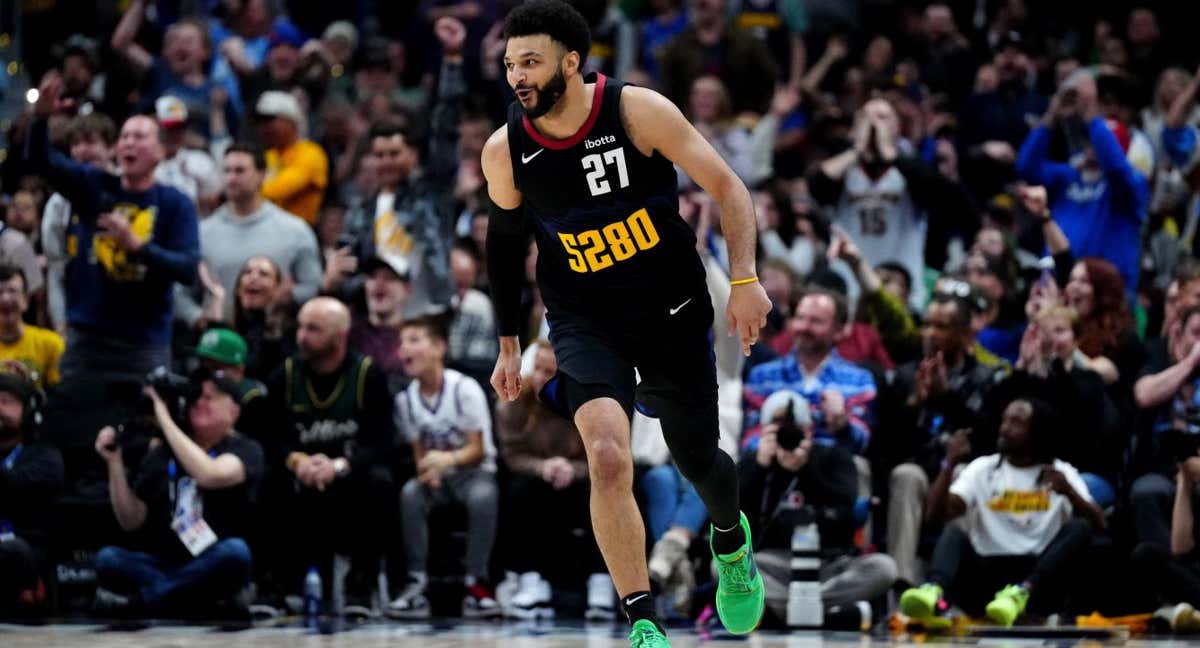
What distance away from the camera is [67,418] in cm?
1044

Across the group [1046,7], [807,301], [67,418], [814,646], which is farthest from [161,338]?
[1046,7]

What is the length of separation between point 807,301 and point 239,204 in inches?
152

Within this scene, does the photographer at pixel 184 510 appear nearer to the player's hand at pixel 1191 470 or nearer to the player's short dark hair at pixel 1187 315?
the player's hand at pixel 1191 470

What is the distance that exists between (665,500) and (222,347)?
2646 millimetres

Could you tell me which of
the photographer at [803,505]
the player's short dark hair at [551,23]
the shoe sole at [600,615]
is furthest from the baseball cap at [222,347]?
the player's short dark hair at [551,23]

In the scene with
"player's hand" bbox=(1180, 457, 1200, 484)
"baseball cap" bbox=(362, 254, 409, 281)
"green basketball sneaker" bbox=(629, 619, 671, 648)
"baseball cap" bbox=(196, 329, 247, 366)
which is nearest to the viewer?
"green basketball sneaker" bbox=(629, 619, 671, 648)

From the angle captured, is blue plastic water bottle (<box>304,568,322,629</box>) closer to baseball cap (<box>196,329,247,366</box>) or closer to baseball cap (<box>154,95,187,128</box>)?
baseball cap (<box>196,329,247,366</box>)

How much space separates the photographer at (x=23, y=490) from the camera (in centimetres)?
970

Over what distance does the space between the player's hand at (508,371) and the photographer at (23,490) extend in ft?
13.0

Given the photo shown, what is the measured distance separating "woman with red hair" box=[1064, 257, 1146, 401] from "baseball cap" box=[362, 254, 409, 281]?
3999 millimetres

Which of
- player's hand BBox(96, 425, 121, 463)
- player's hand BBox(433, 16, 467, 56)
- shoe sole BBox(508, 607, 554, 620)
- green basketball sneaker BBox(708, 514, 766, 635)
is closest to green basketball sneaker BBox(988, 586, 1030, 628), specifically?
green basketball sneaker BBox(708, 514, 766, 635)

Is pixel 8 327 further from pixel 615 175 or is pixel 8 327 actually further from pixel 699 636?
pixel 615 175

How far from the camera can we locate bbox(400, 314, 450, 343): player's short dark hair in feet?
34.4

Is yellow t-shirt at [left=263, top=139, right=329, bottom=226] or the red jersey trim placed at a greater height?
yellow t-shirt at [left=263, top=139, right=329, bottom=226]
